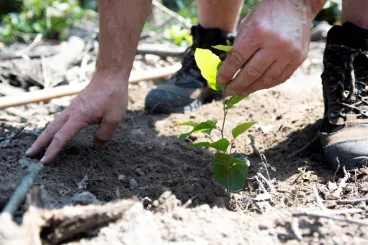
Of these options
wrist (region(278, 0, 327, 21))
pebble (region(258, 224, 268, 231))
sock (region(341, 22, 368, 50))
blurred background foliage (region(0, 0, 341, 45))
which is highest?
wrist (region(278, 0, 327, 21))

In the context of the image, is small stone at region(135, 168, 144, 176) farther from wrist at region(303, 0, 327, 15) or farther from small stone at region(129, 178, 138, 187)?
wrist at region(303, 0, 327, 15)

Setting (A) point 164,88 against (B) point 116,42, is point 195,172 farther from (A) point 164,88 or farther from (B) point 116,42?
(A) point 164,88

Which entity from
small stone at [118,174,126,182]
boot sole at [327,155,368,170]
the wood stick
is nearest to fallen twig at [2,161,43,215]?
small stone at [118,174,126,182]

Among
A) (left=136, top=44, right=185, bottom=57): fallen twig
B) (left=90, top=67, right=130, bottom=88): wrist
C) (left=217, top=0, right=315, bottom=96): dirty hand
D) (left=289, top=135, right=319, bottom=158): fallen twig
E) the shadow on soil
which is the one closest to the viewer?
(left=217, top=0, right=315, bottom=96): dirty hand

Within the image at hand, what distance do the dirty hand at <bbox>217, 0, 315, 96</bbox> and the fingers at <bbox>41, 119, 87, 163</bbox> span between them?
61cm

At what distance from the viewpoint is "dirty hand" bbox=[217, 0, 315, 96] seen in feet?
4.62

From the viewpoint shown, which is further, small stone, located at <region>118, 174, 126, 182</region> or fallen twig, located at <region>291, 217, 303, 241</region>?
small stone, located at <region>118, 174, 126, 182</region>

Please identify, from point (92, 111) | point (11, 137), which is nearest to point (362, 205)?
point (92, 111)

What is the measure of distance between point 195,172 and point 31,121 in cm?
107

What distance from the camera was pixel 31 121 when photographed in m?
2.52

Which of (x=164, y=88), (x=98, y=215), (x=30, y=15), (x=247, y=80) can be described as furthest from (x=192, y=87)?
(x=30, y=15)

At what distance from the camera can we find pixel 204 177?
1.83 m

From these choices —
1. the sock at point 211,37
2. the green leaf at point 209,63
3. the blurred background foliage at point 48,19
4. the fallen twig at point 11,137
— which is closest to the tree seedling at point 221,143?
the green leaf at point 209,63

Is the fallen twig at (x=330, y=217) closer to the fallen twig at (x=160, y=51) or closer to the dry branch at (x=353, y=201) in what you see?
the dry branch at (x=353, y=201)
